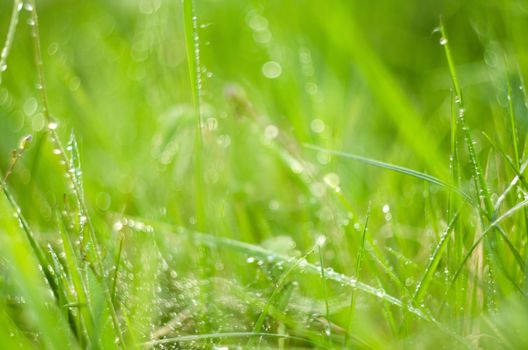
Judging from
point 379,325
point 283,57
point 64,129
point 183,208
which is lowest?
point 379,325

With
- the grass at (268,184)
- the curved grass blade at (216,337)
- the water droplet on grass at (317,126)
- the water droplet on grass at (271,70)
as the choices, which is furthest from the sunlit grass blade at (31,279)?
the water droplet on grass at (271,70)

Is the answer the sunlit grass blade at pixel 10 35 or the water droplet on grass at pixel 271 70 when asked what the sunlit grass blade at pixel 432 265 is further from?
the water droplet on grass at pixel 271 70

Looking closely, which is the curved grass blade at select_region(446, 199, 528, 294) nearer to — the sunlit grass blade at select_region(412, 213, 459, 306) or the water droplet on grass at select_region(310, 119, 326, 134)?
the sunlit grass blade at select_region(412, 213, 459, 306)

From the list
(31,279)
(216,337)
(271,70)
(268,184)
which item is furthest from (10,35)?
(271,70)

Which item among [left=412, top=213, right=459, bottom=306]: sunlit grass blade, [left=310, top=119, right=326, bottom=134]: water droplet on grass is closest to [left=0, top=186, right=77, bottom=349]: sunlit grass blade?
[left=412, top=213, right=459, bottom=306]: sunlit grass blade

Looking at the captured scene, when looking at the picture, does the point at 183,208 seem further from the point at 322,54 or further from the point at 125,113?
the point at 322,54

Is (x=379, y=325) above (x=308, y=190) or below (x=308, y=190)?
below

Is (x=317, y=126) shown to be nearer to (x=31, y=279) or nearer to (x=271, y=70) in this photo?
(x=271, y=70)

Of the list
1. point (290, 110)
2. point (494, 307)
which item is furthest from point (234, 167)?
point (494, 307)
